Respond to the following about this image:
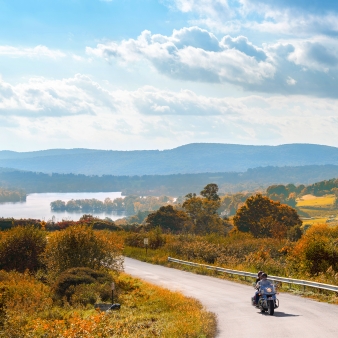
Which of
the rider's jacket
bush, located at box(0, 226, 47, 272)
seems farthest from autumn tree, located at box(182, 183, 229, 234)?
the rider's jacket

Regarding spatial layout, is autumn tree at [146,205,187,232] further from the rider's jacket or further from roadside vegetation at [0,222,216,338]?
the rider's jacket

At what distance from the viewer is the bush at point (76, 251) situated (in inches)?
1168

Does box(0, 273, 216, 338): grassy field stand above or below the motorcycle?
below

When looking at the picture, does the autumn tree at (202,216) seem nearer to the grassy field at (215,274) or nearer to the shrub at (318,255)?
the grassy field at (215,274)

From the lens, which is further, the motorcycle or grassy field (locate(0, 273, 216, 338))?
the motorcycle

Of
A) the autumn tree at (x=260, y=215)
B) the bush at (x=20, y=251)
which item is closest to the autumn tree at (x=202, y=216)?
the autumn tree at (x=260, y=215)

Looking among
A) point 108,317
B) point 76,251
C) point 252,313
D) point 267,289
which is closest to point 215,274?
point 76,251

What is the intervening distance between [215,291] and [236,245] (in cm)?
1710

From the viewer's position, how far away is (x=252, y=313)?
19562 millimetres

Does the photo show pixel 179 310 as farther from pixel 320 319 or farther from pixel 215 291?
pixel 215 291

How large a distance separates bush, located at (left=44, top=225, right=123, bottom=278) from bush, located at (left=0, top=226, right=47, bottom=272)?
4.00 m

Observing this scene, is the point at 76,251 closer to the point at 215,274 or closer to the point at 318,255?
the point at 215,274

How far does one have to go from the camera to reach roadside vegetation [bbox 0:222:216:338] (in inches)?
639

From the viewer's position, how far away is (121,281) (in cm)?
3005
